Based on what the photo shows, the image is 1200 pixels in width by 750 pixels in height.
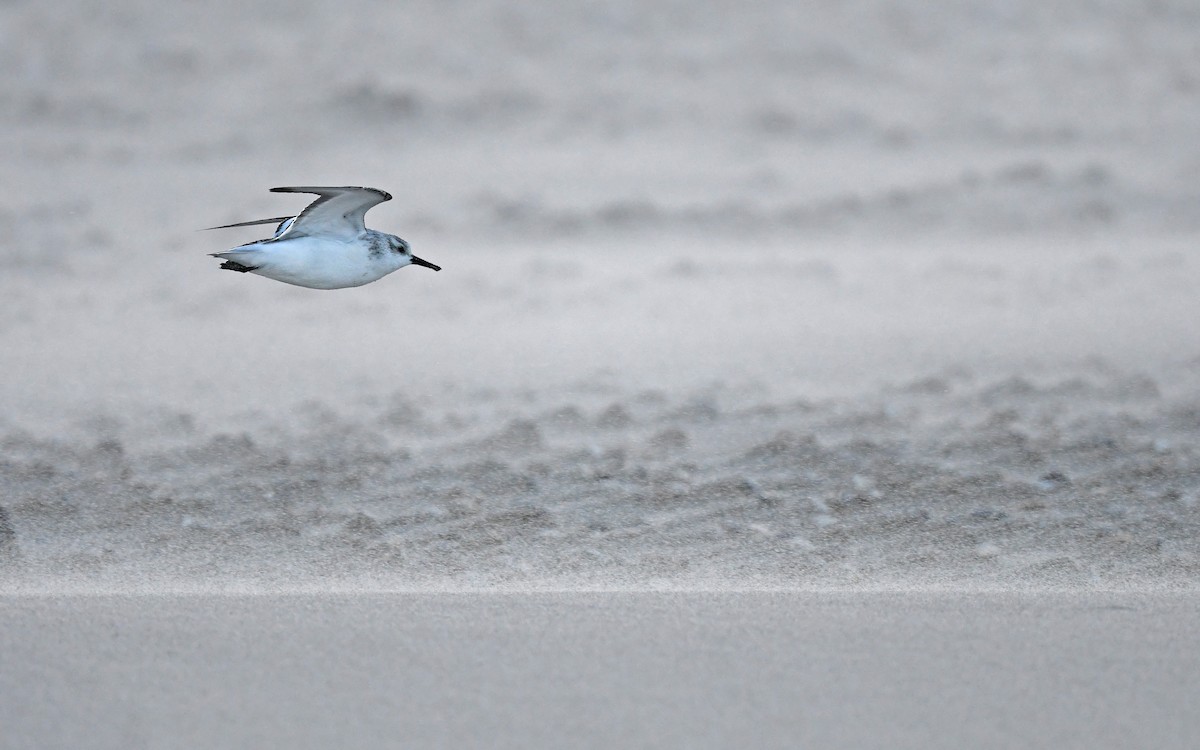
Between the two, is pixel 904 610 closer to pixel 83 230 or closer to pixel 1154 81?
pixel 83 230

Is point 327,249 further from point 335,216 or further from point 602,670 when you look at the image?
point 602,670

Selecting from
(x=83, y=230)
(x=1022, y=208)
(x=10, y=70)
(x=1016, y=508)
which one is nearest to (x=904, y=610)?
(x=1016, y=508)

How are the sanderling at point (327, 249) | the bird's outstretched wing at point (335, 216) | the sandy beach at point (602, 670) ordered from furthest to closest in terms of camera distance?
1. the bird's outstretched wing at point (335, 216)
2. the sanderling at point (327, 249)
3. the sandy beach at point (602, 670)

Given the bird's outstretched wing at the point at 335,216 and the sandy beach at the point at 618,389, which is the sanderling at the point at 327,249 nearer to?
the bird's outstretched wing at the point at 335,216

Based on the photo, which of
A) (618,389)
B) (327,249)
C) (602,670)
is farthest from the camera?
(618,389)

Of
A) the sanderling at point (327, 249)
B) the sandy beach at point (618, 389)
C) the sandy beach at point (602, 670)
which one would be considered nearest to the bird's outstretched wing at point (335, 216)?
the sanderling at point (327, 249)

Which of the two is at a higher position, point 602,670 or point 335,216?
point 335,216

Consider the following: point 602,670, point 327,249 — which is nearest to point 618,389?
point 327,249
